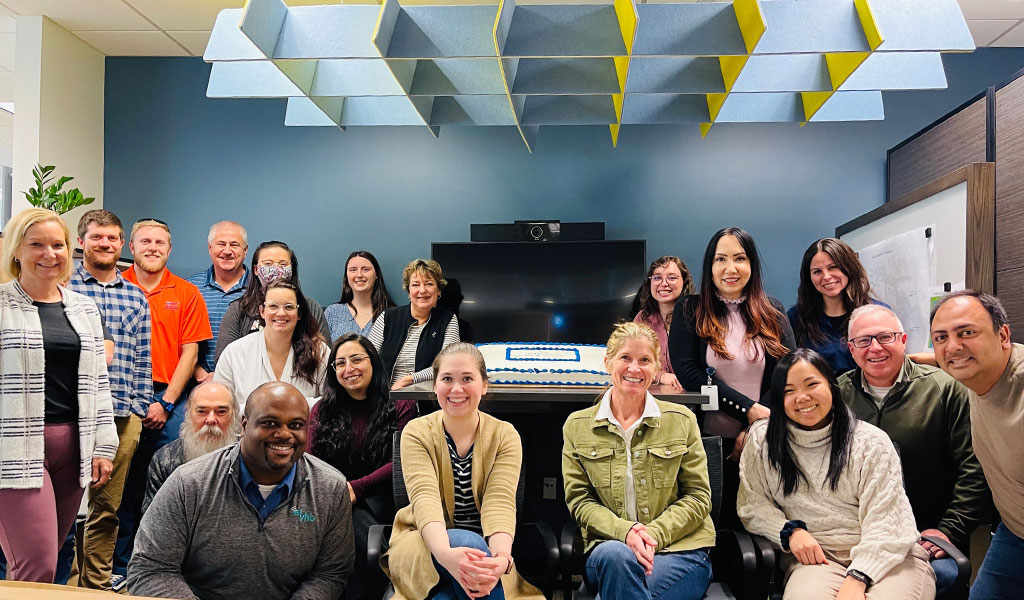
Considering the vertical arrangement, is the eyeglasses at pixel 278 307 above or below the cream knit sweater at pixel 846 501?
above

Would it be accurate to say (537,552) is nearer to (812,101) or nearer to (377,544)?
(377,544)

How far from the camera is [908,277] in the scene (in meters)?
3.86

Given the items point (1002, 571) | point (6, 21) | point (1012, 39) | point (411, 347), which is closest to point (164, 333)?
point (411, 347)

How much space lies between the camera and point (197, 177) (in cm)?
542

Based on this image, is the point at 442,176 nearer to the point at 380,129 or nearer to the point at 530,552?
the point at 380,129

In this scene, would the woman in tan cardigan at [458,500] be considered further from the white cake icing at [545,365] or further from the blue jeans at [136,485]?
the blue jeans at [136,485]

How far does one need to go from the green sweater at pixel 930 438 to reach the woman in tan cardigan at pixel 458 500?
1.32 meters

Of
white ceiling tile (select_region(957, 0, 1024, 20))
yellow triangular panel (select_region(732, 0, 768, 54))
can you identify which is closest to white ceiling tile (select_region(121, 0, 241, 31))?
yellow triangular panel (select_region(732, 0, 768, 54))

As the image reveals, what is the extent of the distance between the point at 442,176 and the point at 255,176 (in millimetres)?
1427

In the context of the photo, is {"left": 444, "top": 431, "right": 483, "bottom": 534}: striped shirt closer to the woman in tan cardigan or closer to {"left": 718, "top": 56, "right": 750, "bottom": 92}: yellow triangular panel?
the woman in tan cardigan

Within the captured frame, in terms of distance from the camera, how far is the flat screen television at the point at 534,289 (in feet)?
15.7

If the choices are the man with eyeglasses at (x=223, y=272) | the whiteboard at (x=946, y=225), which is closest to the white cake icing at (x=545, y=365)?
the man with eyeglasses at (x=223, y=272)

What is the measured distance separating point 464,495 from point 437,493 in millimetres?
114

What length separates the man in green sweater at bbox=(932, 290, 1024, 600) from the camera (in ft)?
6.69
